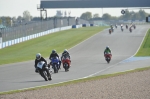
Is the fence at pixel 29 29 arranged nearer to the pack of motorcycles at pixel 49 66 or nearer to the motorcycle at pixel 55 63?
the pack of motorcycles at pixel 49 66

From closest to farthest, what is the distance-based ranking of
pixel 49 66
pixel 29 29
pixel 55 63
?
pixel 49 66
pixel 55 63
pixel 29 29

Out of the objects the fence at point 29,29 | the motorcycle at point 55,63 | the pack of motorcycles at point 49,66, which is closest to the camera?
the pack of motorcycles at point 49,66

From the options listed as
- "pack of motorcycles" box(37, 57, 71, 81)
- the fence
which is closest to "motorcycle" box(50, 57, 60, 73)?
"pack of motorcycles" box(37, 57, 71, 81)

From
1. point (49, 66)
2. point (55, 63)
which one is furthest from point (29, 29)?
point (49, 66)

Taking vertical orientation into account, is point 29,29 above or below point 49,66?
below

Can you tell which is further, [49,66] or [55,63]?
[55,63]

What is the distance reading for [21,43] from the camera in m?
68.5

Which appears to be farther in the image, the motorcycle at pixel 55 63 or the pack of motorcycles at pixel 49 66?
the motorcycle at pixel 55 63

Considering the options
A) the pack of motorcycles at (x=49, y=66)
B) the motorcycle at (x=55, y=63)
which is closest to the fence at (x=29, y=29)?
the pack of motorcycles at (x=49, y=66)

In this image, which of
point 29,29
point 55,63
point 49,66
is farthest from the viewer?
point 29,29

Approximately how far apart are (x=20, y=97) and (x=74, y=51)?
38.4 m

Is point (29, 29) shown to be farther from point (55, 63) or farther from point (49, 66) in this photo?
point (49, 66)

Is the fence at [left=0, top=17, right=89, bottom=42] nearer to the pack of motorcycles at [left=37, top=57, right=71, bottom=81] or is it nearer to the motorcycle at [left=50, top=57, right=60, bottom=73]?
the pack of motorcycles at [left=37, top=57, right=71, bottom=81]

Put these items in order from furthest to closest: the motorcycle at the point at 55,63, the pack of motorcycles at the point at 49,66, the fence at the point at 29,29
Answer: the fence at the point at 29,29 < the motorcycle at the point at 55,63 < the pack of motorcycles at the point at 49,66
